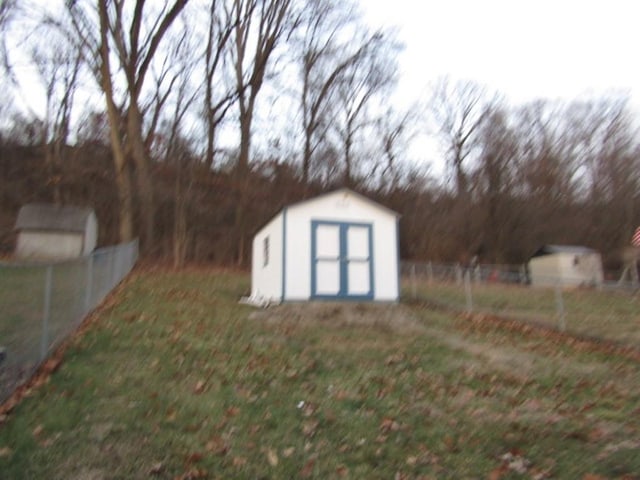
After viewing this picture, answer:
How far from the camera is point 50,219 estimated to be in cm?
2102

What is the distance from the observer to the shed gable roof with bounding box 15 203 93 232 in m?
20.8

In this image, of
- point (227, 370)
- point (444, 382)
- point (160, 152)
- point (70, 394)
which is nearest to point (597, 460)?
point (444, 382)

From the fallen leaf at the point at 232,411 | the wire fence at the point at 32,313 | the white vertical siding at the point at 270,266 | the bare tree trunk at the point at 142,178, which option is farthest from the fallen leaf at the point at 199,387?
the bare tree trunk at the point at 142,178

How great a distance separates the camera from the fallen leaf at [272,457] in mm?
4395

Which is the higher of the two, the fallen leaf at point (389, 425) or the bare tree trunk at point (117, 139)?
the bare tree trunk at point (117, 139)

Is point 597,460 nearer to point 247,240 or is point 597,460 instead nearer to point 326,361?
point 326,361

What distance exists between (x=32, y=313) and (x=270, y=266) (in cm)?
751

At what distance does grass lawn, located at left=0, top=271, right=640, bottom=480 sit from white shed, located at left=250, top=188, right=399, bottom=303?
284cm

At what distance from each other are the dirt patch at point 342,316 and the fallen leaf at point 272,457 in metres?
5.71

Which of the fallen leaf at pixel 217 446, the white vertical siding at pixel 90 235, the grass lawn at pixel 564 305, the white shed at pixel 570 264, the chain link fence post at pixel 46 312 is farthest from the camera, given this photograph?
the white shed at pixel 570 264

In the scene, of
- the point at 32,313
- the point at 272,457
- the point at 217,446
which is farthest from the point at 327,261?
the point at 272,457

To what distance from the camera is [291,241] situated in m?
12.5

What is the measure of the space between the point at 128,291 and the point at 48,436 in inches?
396

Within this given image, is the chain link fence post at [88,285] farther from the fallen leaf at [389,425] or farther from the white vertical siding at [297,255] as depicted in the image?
the fallen leaf at [389,425]
